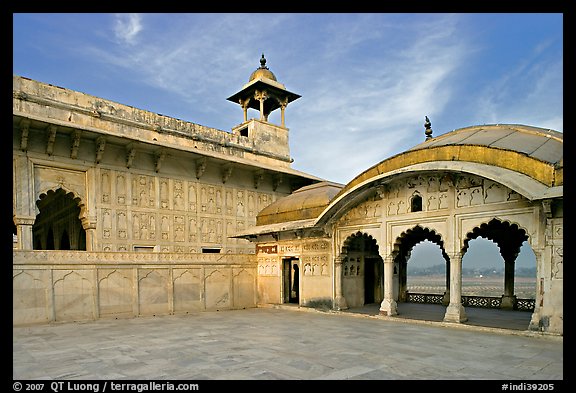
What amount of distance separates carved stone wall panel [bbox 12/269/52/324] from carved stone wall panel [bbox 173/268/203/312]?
13.4 ft

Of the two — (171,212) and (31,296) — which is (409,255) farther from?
(31,296)

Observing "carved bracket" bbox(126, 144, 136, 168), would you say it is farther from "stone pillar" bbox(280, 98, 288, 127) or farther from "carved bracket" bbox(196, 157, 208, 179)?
"stone pillar" bbox(280, 98, 288, 127)

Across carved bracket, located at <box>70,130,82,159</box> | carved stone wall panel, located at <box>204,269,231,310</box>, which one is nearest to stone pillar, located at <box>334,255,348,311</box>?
carved stone wall panel, located at <box>204,269,231,310</box>

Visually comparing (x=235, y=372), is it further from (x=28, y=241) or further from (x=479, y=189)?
(x=28, y=241)

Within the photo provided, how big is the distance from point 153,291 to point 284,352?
809 centimetres

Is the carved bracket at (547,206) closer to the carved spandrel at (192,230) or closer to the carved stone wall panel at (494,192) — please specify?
the carved stone wall panel at (494,192)

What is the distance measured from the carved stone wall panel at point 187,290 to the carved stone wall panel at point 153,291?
0.38 metres

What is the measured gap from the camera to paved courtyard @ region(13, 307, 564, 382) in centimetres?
591

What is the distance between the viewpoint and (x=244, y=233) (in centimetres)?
1675

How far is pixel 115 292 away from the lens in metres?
13.2

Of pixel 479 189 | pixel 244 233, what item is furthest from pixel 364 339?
pixel 244 233

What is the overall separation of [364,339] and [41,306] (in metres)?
9.38

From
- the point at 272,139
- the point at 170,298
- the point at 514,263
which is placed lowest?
the point at 170,298

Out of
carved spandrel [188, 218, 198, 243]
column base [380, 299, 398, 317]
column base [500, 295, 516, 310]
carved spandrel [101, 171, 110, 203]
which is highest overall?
carved spandrel [101, 171, 110, 203]
